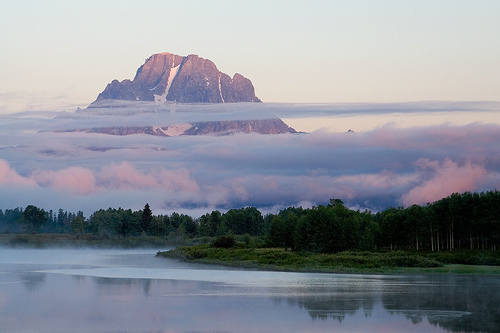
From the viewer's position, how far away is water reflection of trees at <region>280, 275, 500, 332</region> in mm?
42375

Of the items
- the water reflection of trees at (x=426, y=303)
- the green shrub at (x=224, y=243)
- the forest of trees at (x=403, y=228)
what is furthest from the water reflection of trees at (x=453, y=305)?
the green shrub at (x=224, y=243)

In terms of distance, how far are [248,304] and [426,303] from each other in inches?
484

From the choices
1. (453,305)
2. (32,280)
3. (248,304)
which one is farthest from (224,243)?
(453,305)

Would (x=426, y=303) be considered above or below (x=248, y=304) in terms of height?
below

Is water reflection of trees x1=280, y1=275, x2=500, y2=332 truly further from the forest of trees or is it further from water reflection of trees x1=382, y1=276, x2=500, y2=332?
the forest of trees

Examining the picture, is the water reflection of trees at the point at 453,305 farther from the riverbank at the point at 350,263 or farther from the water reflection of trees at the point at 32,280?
the water reflection of trees at the point at 32,280

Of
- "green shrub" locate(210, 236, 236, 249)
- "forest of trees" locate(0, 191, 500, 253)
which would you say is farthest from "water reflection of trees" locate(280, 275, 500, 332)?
"green shrub" locate(210, 236, 236, 249)

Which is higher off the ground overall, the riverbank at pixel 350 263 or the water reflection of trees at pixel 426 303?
the water reflection of trees at pixel 426 303

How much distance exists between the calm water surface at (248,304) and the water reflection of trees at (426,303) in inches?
2.4

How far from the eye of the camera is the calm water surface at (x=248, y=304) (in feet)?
131

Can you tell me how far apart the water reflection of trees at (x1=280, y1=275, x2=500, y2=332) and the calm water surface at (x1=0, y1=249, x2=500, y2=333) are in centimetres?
6

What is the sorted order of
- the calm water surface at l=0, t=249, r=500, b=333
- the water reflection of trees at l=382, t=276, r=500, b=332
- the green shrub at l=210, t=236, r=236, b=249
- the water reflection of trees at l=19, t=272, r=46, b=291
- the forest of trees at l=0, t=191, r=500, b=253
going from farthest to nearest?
1. the green shrub at l=210, t=236, r=236, b=249
2. the forest of trees at l=0, t=191, r=500, b=253
3. the water reflection of trees at l=19, t=272, r=46, b=291
4. the water reflection of trees at l=382, t=276, r=500, b=332
5. the calm water surface at l=0, t=249, r=500, b=333

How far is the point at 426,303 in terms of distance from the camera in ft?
169

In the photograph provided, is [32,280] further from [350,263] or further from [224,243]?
[224,243]
